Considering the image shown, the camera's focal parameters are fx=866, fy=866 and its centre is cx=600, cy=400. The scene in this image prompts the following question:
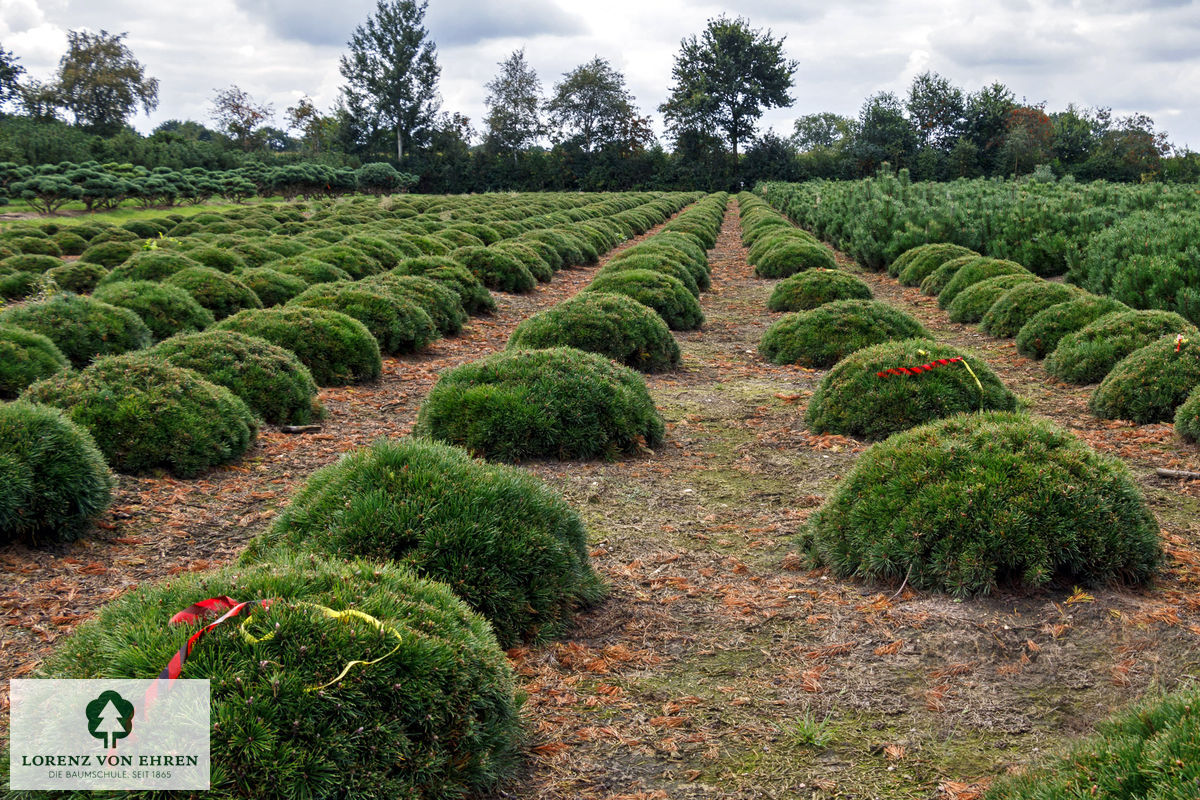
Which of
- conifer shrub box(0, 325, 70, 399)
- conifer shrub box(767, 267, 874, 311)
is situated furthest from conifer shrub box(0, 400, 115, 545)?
conifer shrub box(767, 267, 874, 311)

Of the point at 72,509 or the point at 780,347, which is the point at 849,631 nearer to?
the point at 72,509

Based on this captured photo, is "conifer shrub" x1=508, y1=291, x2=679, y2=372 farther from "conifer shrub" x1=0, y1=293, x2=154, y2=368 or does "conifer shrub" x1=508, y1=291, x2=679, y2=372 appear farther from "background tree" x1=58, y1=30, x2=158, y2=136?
"background tree" x1=58, y1=30, x2=158, y2=136

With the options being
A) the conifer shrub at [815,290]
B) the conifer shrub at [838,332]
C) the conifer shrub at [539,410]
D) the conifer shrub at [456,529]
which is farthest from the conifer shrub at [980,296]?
the conifer shrub at [456,529]

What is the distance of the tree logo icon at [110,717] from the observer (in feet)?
7.91

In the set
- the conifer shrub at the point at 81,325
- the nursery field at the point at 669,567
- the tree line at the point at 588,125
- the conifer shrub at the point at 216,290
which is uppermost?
the tree line at the point at 588,125

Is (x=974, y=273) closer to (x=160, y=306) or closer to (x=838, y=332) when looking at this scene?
(x=838, y=332)

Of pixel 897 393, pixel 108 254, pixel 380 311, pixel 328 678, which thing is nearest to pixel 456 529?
pixel 328 678

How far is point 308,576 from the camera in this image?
314 centimetres

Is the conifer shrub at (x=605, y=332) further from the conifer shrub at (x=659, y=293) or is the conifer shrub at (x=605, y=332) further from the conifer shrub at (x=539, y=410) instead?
the conifer shrub at (x=659, y=293)

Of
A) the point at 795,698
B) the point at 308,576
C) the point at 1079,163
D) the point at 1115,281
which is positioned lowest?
the point at 795,698

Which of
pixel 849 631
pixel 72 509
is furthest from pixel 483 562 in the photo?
pixel 72 509

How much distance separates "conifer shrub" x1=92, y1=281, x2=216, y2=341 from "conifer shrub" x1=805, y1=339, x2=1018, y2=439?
8098 mm

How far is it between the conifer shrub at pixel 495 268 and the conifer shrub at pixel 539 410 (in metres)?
10.4

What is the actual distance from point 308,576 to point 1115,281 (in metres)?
14.0
